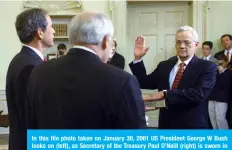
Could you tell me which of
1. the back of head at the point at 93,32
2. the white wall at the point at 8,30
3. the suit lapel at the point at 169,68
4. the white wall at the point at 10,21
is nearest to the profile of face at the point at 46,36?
the back of head at the point at 93,32

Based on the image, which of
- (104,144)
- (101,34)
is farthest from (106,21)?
(104,144)

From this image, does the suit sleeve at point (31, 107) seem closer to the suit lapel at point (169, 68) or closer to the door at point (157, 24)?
the suit lapel at point (169, 68)

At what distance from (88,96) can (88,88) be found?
28mm

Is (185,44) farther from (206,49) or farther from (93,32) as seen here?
(206,49)

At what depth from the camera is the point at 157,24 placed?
6.93 metres

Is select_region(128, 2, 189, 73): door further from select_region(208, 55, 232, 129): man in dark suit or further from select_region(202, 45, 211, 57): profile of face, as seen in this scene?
select_region(208, 55, 232, 129): man in dark suit

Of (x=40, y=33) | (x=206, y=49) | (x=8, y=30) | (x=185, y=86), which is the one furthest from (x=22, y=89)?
(x=8, y=30)

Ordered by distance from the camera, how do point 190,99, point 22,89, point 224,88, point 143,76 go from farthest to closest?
1. point 224,88
2. point 143,76
3. point 190,99
4. point 22,89

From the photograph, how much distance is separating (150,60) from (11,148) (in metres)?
5.16

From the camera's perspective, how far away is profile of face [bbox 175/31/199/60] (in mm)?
2361

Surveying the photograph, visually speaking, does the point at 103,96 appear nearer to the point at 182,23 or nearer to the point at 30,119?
the point at 30,119

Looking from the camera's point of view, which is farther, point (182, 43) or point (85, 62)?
point (182, 43)

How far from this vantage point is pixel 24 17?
2023mm

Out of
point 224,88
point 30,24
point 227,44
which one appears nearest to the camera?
point 30,24
